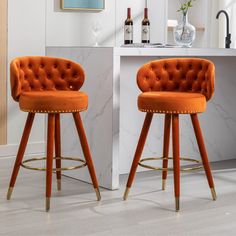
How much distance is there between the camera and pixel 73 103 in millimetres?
3283

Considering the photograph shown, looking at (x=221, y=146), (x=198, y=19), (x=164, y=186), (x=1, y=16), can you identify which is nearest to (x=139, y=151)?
(x=164, y=186)

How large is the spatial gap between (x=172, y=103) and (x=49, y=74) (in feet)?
A: 2.78

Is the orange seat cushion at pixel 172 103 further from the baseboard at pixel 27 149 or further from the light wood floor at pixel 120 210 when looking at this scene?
the baseboard at pixel 27 149

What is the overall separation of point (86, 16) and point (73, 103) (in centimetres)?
199

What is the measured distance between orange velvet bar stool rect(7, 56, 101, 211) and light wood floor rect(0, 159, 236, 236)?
0.42ft

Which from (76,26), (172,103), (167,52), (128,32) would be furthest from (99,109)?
(76,26)

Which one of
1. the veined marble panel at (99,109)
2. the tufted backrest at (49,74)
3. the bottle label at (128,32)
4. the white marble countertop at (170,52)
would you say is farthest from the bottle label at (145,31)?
the tufted backrest at (49,74)

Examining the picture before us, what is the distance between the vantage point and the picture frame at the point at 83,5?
4934 millimetres

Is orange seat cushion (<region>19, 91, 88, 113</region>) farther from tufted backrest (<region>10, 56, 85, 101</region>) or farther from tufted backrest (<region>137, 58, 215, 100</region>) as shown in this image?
tufted backrest (<region>137, 58, 215, 100</region>)

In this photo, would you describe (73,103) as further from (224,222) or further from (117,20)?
(117,20)

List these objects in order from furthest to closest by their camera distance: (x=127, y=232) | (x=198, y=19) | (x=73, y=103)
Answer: (x=198, y=19) < (x=73, y=103) < (x=127, y=232)

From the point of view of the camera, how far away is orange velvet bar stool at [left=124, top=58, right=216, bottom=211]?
3.28 m

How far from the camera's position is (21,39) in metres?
4.77

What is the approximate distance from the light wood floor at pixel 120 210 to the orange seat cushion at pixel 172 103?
0.55 meters
